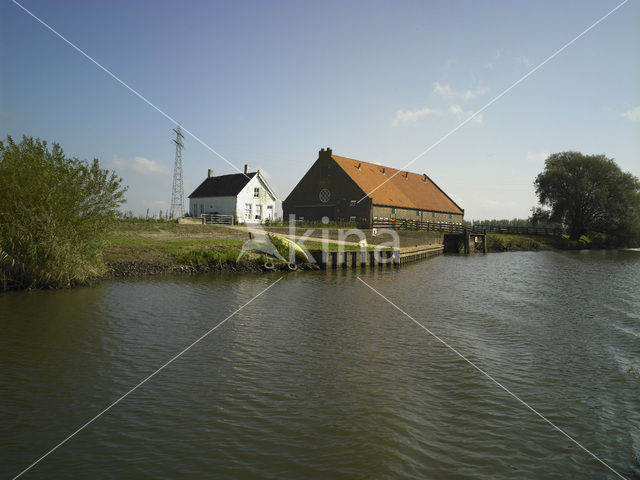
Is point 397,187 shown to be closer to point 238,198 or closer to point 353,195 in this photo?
point 353,195

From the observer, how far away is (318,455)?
17.5 ft

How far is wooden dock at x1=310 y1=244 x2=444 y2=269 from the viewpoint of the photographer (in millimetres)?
27312

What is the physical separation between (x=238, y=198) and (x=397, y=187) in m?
24.7

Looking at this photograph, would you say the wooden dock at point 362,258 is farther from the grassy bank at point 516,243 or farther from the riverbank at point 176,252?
the grassy bank at point 516,243

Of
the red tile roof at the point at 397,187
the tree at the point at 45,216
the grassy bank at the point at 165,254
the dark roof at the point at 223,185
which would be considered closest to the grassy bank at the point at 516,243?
the red tile roof at the point at 397,187

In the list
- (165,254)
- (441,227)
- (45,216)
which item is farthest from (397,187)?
(45,216)

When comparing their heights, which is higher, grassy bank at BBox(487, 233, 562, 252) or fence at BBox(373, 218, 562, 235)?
fence at BBox(373, 218, 562, 235)

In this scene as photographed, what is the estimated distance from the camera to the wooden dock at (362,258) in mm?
27312

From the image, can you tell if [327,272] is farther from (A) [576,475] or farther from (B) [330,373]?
(A) [576,475]

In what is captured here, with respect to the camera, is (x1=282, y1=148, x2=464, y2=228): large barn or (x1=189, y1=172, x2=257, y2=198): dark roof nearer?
(x1=189, y1=172, x2=257, y2=198): dark roof

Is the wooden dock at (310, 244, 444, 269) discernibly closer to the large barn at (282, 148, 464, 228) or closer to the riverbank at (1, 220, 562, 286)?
the riverbank at (1, 220, 562, 286)

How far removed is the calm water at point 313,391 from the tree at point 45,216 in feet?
6.80

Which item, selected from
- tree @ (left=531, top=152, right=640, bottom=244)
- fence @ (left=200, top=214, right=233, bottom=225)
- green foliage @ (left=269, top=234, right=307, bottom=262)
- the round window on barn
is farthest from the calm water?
tree @ (left=531, top=152, right=640, bottom=244)

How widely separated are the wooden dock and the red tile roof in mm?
17773
